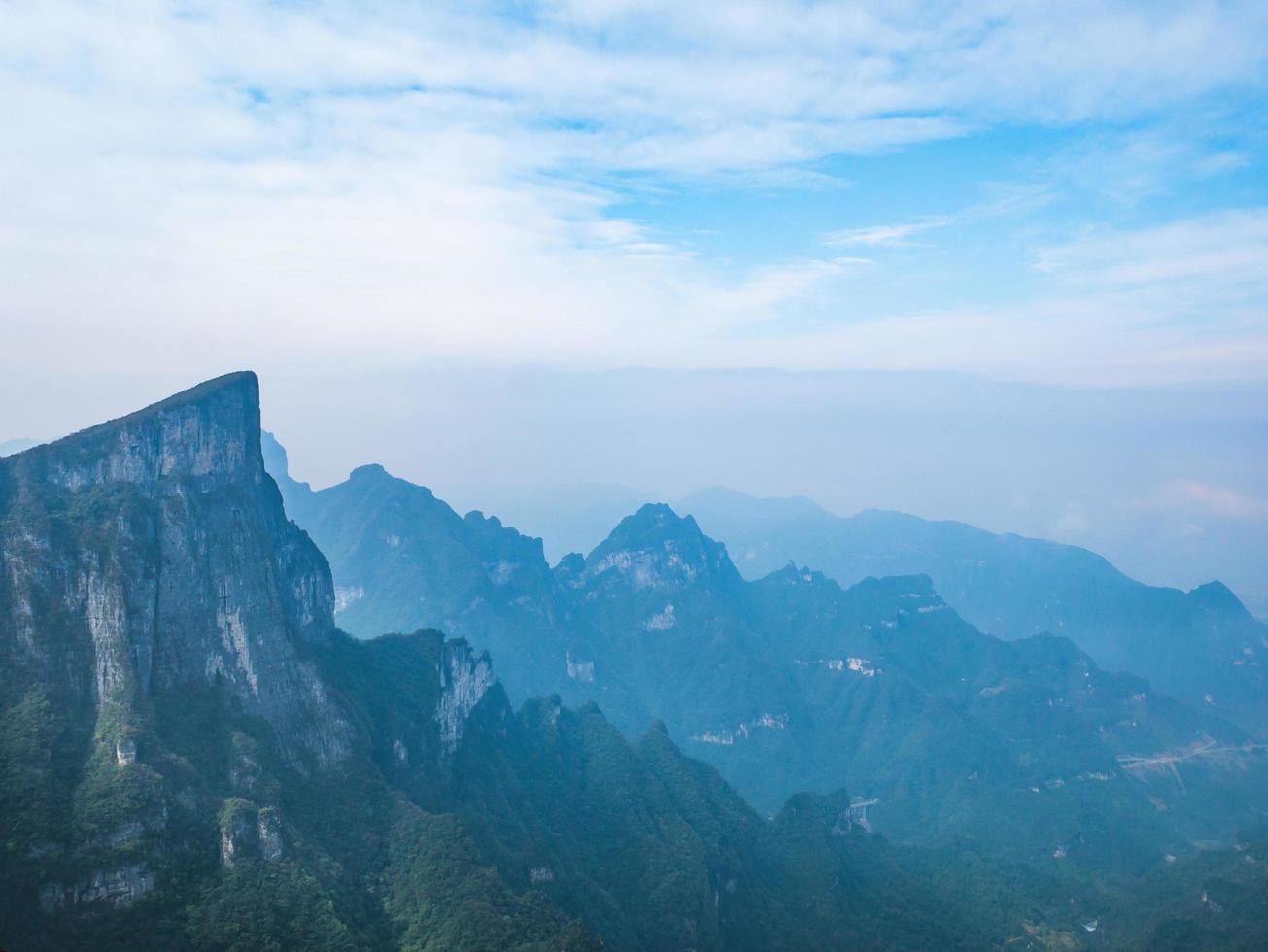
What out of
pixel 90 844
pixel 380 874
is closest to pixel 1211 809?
pixel 380 874

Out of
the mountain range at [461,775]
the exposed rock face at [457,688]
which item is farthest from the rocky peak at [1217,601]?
the exposed rock face at [457,688]

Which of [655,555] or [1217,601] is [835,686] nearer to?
[655,555]

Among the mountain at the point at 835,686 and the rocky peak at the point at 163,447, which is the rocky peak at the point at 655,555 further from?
the rocky peak at the point at 163,447

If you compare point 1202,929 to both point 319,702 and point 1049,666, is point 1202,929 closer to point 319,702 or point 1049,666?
point 319,702

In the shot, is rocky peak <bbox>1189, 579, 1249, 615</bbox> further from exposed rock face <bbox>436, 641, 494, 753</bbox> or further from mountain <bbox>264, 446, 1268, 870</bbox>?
exposed rock face <bbox>436, 641, 494, 753</bbox>

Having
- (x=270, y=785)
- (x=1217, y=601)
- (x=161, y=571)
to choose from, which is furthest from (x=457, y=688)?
(x=1217, y=601)

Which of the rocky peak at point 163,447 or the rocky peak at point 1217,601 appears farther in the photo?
the rocky peak at point 1217,601
